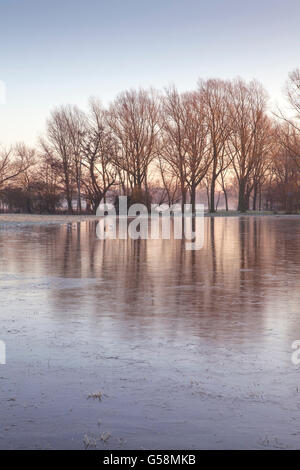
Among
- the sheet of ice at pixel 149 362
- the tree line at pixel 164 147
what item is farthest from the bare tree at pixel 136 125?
the sheet of ice at pixel 149 362

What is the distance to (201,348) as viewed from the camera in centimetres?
702

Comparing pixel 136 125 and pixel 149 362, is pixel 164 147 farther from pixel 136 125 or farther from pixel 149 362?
pixel 149 362

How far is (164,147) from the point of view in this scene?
249 feet

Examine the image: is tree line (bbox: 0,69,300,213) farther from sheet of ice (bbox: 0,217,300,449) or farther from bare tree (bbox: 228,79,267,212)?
sheet of ice (bbox: 0,217,300,449)

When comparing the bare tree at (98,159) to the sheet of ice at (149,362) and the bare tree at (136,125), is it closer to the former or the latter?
the bare tree at (136,125)

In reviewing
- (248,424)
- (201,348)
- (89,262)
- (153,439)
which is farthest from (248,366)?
(89,262)

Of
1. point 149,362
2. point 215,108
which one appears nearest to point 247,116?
point 215,108

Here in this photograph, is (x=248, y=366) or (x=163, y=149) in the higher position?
(x=163, y=149)

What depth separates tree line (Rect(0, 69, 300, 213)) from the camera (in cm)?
7306

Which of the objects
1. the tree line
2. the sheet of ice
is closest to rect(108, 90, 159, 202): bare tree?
the tree line
